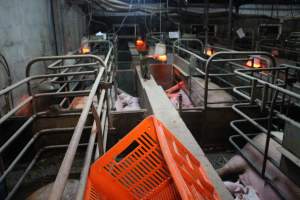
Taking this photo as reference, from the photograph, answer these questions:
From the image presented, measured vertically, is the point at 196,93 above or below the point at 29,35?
below

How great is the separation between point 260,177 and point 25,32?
14.1 feet

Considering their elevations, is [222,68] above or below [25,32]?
below

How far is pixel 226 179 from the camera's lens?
3318 mm

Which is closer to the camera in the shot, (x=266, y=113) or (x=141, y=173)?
(x=141, y=173)

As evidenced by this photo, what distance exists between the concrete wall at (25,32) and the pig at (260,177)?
3422 mm

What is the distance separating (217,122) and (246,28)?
973 centimetres

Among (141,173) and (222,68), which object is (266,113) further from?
(141,173)

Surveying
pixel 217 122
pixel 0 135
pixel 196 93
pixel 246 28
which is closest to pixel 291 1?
pixel 246 28

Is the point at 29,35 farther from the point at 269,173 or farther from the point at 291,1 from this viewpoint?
the point at 291,1

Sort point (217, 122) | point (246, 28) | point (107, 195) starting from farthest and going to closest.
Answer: point (246, 28), point (217, 122), point (107, 195)

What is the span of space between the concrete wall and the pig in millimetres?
3422

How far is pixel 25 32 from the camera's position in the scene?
14.9 ft

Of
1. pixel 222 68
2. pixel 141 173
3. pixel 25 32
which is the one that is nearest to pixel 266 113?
pixel 222 68

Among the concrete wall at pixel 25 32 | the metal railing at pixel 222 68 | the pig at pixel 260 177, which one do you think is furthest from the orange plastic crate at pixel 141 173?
the concrete wall at pixel 25 32
